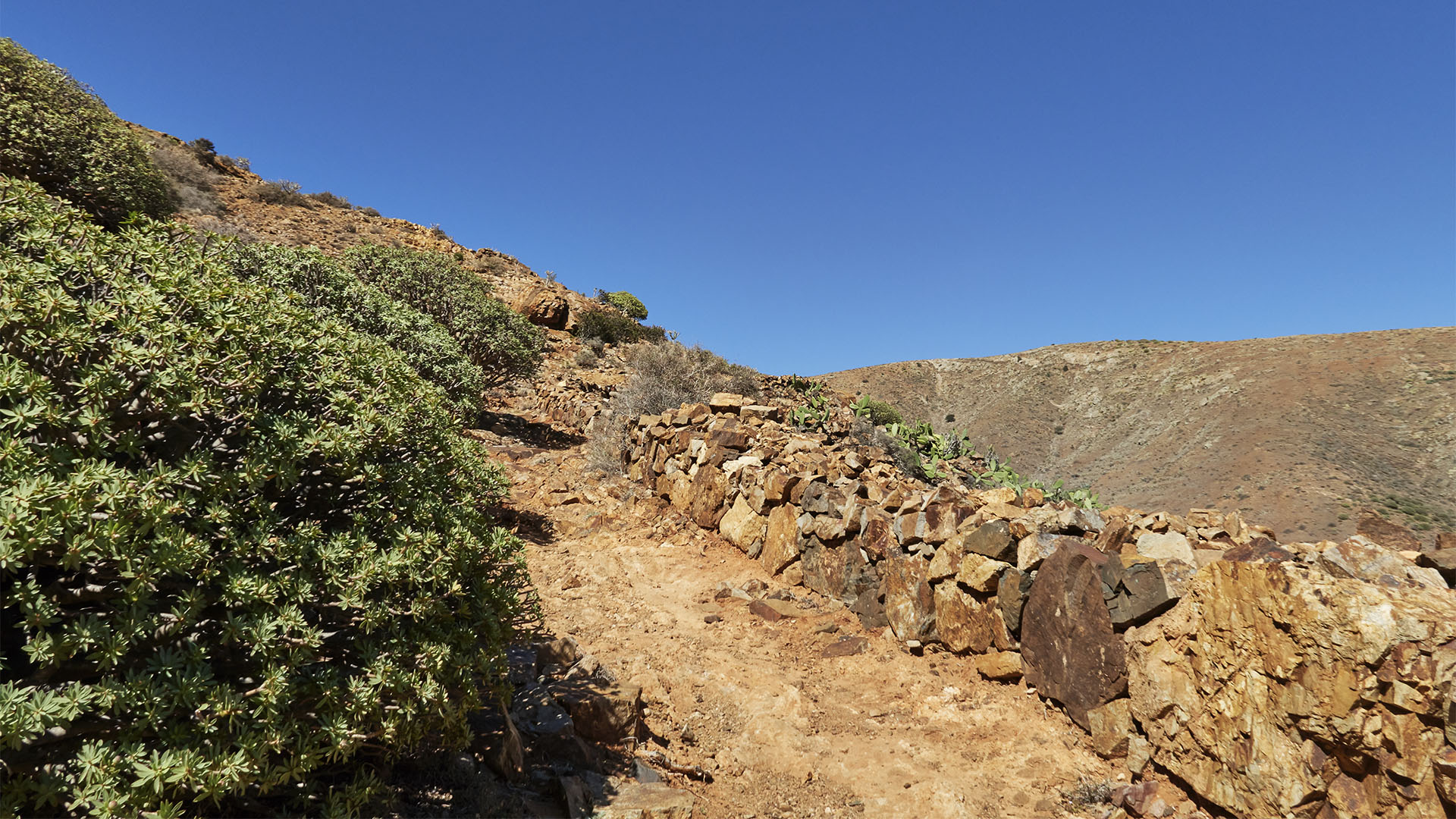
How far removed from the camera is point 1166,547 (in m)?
5.57

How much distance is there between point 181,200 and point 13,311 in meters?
29.9

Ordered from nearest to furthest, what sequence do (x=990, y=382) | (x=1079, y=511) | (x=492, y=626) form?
(x=492, y=626) → (x=1079, y=511) → (x=990, y=382)

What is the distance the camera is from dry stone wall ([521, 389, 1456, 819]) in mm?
3785

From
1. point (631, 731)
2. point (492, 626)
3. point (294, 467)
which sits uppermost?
point (294, 467)

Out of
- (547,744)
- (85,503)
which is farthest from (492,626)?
(85,503)

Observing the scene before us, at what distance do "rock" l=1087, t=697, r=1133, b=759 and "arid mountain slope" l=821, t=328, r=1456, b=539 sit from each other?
2427 cm

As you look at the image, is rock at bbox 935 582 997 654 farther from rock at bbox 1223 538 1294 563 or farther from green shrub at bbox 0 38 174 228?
green shrub at bbox 0 38 174 228

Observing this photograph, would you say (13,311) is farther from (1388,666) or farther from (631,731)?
(1388,666)

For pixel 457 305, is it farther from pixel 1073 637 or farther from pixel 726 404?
pixel 1073 637

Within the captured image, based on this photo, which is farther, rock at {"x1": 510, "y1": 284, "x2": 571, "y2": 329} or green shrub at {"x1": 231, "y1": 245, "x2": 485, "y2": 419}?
rock at {"x1": 510, "y1": 284, "x2": 571, "y2": 329}

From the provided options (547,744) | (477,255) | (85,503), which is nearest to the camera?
(85,503)

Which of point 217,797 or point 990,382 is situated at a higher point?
point 990,382

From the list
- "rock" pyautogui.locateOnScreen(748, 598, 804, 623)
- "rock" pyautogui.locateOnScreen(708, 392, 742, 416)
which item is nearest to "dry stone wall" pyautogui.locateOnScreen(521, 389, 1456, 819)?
"rock" pyautogui.locateOnScreen(748, 598, 804, 623)

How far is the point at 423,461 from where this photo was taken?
3.92 meters
